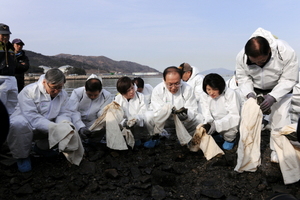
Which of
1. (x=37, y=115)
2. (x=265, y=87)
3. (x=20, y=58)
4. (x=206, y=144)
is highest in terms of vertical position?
(x=20, y=58)

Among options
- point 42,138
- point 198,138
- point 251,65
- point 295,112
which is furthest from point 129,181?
point 295,112

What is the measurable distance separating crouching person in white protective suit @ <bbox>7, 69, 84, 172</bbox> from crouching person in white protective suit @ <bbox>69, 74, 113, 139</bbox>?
29cm

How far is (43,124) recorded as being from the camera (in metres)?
3.95

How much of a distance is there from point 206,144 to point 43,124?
8.10 ft

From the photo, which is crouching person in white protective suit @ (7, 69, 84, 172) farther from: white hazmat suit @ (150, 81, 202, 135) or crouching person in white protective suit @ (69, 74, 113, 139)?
white hazmat suit @ (150, 81, 202, 135)

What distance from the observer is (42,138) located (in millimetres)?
4156

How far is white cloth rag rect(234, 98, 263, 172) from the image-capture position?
138 inches

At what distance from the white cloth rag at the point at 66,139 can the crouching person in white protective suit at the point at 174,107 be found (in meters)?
1.39

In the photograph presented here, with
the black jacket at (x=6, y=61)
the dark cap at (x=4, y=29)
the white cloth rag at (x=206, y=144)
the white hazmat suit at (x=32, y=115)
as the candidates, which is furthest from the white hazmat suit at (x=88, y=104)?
the dark cap at (x=4, y=29)

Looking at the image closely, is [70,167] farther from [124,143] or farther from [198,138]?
[198,138]

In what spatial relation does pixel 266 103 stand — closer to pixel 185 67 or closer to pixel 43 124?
pixel 43 124

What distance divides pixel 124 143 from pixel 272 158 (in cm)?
224

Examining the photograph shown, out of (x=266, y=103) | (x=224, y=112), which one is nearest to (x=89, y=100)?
(x=224, y=112)

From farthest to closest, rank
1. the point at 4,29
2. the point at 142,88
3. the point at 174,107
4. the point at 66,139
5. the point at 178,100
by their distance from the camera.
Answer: the point at 142,88 < the point at 4,29 < the point at 178,100 < the point at 174,107 < the point at 66,139
